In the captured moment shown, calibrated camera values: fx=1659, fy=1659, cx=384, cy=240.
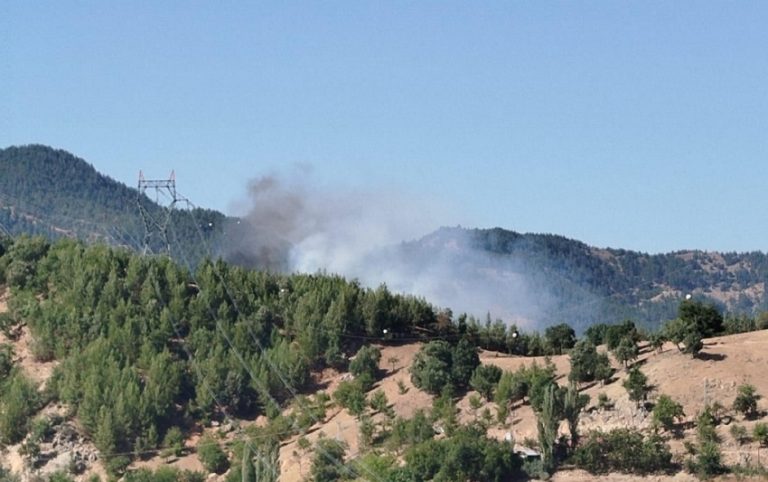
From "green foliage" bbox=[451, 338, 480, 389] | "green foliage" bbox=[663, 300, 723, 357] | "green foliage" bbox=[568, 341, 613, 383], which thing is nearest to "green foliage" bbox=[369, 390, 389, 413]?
"green foliage" bbox=[451, 338, 480, 389]

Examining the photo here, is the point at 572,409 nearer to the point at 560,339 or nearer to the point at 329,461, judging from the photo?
the point at 329,461

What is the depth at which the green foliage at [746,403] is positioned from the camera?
84625 mm

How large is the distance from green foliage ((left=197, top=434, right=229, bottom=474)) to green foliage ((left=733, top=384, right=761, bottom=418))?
2715cm

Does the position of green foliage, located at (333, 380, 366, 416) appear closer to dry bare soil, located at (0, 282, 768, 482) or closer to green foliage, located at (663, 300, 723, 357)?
dry bare soil, located at (0, 282, 768, 482)

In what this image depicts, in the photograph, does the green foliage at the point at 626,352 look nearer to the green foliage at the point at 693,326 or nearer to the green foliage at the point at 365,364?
the green foliage at the point at 693,326

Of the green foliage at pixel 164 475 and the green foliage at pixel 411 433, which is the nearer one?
the green foliage at pixel 164 475

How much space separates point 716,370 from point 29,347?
4236cm

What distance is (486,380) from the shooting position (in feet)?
306

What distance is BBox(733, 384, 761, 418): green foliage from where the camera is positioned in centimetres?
8462

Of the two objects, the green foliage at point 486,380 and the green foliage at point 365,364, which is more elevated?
the green foliage at point 365,364

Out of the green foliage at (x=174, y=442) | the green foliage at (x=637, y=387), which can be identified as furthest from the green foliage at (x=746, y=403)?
the green foliage at (x=174, y=442)

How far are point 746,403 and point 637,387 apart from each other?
19.7ft

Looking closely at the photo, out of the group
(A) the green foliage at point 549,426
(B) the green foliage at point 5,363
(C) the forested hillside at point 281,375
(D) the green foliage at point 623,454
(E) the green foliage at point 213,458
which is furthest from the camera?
(B) the green foliage at point 5,363

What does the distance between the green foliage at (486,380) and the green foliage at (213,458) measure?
14.7 m
